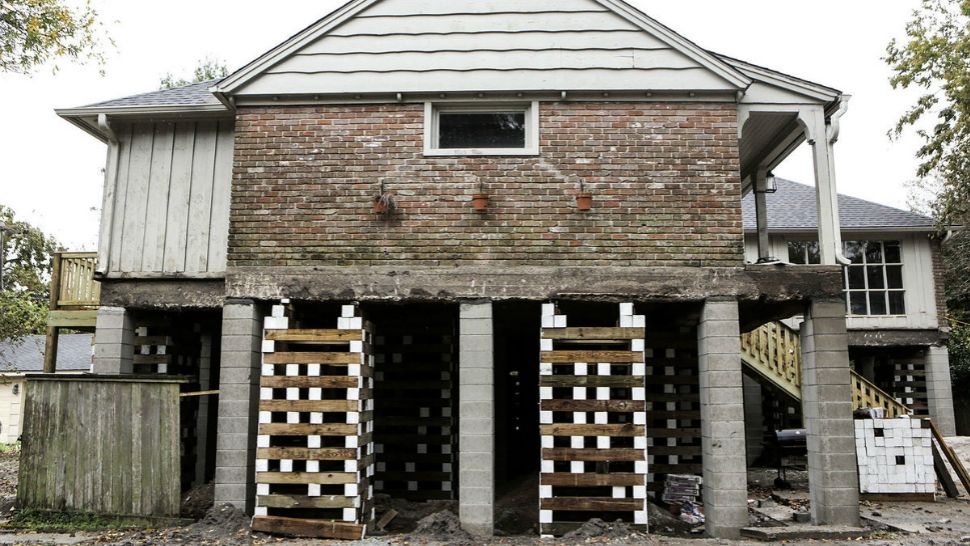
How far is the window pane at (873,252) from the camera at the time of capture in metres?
18.6

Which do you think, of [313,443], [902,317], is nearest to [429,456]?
[313,443]

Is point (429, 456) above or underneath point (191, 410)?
underneath

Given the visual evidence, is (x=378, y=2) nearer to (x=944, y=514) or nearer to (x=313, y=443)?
(x=313, y=443)

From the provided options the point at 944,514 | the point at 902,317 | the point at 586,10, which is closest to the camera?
the point at 586,10

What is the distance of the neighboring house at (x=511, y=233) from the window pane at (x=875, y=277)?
10040mm

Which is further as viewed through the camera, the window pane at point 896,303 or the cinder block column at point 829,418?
the window pane at point 896,303

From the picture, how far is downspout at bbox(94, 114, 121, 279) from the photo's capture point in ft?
34.0

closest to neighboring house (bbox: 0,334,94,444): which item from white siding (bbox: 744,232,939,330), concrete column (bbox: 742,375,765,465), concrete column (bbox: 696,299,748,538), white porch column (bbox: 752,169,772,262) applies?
concrete column (bbox: 742,375,765,465)

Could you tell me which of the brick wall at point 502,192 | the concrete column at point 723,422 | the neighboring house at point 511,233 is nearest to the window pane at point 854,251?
the neighboring house at point 511,233

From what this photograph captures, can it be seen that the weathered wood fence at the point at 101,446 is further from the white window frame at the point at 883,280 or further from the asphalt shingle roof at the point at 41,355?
the asphalt shingle roof at the point at 41,355

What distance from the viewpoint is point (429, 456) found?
447 inches

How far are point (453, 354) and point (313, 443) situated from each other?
3.40 m

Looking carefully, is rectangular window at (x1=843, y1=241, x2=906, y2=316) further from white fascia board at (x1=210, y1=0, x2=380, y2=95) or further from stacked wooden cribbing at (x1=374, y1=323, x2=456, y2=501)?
white fascia board at (x1=210, y1=0, x2=380, y2=95)

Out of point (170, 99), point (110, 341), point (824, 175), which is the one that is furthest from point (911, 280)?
point (110, 341)
